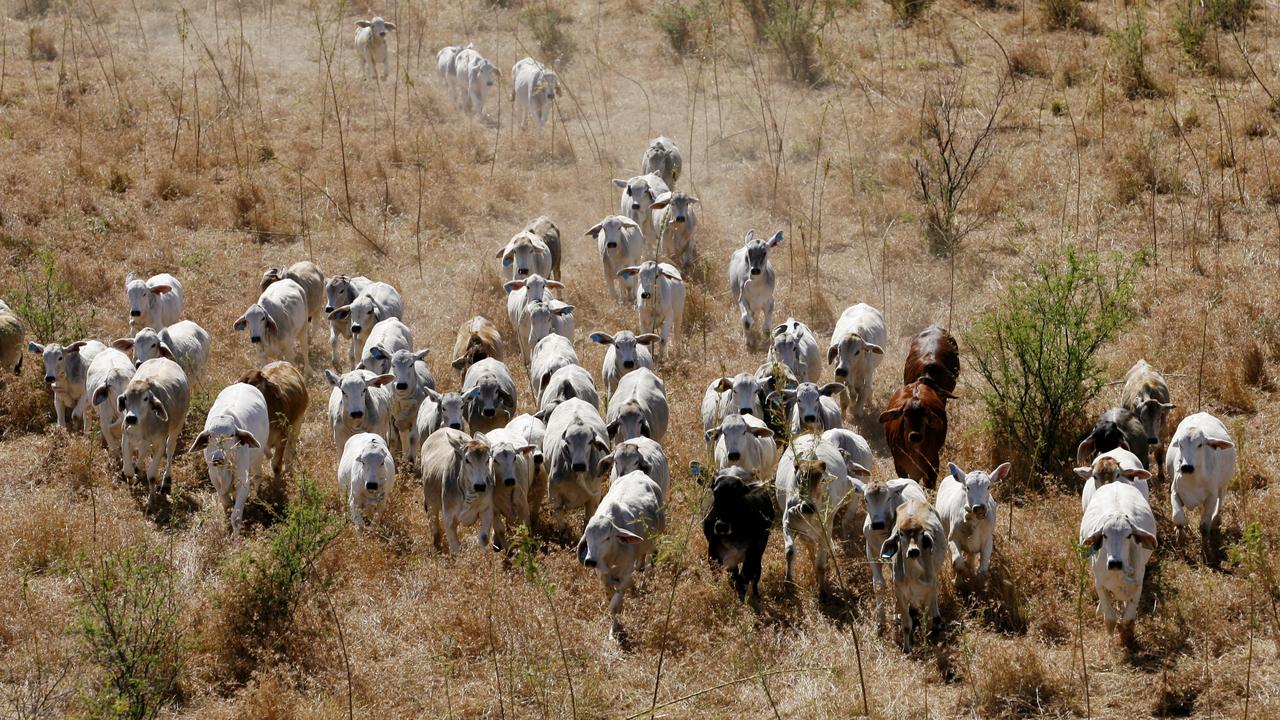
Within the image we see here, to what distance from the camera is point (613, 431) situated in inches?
482

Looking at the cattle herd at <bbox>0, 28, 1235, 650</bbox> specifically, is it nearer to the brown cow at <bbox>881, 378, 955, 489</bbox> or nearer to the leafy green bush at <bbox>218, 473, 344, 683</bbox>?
the brown cow at <bbox>881, 378, 955, 489</bbox>

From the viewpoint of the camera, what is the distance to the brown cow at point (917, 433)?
1202 centimetres

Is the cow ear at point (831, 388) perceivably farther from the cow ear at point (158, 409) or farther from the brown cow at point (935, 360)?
the cow ear at point (158, 409)

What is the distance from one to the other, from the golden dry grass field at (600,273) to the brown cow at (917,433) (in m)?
0.71

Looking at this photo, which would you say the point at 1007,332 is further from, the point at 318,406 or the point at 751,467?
the point at 318,406

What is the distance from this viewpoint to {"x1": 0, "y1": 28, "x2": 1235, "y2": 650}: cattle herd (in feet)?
→ 33.3

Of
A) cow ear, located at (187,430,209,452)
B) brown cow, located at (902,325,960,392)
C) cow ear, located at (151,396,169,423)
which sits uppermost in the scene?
brown cow, located at (902,325,960,392)

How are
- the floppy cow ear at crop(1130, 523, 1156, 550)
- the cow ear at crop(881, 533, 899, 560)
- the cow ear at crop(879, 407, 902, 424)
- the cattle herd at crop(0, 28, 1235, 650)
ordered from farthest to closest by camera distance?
the cow ear at crop(879, 407, 902, 424) → the cattle herd at crop(0, 28, 1235, 650) → the cow ear at crop(881, 533, 899, 560) → the floppy cow ear at crop(1130, 523, 1156, 550)

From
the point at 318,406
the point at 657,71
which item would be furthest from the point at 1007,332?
the point at 657,71

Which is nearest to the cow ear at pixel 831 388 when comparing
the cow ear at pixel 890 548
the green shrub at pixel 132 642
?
the cow ear at pixel 890 548

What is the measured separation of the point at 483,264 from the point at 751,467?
685 centimetres

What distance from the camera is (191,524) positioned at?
39.0ft

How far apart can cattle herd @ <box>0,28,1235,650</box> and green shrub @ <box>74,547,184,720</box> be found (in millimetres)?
2110

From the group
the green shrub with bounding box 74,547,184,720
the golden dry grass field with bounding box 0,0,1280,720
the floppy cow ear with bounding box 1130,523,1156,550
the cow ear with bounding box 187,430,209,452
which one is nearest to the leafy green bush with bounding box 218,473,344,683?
the golden dry grass field with bounding box 0,0,1280,720
